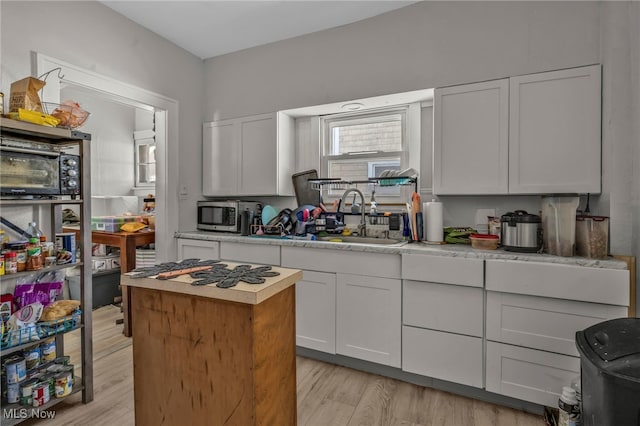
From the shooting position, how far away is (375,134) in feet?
10.0

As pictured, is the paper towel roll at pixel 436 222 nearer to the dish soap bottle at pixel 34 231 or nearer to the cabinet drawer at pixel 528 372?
the cabinet drawer at pixel 528 372

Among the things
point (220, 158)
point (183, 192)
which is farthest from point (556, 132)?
point (183, 192)

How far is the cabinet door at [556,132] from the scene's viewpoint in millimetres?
1981

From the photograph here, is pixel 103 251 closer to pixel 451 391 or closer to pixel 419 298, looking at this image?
pixel 419 298

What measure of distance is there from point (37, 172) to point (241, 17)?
2007 millimetres

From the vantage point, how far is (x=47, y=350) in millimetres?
1956

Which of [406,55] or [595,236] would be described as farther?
[406,55]

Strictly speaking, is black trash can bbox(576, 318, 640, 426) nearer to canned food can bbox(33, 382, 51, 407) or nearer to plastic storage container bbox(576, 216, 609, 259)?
plastic storage container bbox(576, 216, 609, 259)

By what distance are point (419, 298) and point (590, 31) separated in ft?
6.72

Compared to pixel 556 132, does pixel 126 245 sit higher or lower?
lower

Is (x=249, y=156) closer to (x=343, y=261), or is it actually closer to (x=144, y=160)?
(x=343, y=261)

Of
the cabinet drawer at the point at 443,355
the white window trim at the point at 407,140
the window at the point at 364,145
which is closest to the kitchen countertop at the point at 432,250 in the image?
the cabinet drawer at the point at 443,355

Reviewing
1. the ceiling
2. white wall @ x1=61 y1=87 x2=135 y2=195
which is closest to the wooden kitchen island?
the ceiling
